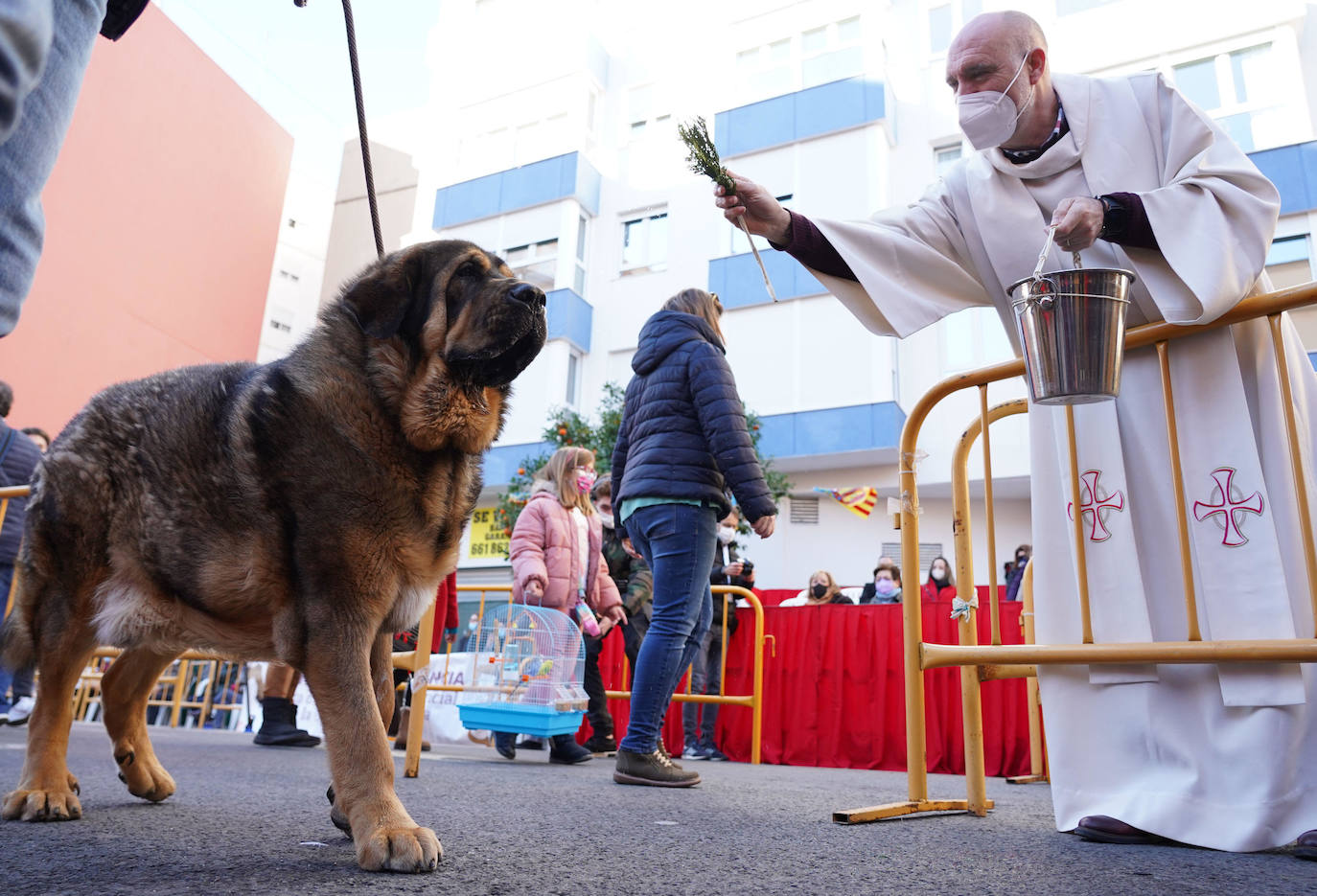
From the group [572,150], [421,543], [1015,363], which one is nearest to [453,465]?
[421,543]

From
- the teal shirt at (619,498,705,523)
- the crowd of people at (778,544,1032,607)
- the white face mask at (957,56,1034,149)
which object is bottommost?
the teal shirt at (619,498,705,523)

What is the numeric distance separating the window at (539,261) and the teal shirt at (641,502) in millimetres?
16766

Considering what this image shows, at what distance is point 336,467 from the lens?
2.03m

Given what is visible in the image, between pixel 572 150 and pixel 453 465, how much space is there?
20.2m

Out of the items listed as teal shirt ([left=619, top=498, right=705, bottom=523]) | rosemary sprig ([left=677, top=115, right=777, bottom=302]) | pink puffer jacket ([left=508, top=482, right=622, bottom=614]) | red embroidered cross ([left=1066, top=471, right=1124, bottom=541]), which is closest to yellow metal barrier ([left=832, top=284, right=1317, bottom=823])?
red embroidered cross ([left=1066, top=471, right=1124, bottom=541])

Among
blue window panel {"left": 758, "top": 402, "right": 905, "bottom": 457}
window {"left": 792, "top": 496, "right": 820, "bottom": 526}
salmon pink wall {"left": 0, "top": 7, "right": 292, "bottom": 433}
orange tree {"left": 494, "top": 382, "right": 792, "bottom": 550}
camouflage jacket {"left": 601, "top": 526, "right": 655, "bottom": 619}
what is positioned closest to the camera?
camouflage jacket {"left": 601, "top": 526, "right": 655, "bottom": 619}

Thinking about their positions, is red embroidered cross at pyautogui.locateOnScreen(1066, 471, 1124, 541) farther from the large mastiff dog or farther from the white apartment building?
the white apartment building

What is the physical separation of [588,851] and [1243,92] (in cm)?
1837

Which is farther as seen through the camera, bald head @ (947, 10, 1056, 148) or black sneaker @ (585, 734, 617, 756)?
black sneaker @ (585, 734, 617, 756)

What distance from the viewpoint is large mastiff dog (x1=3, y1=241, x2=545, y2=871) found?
195 cm

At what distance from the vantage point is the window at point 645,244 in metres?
19.9

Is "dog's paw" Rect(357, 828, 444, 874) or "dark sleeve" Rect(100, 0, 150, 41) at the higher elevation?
"dark sleeve" Rect(100, 0, 150, 41)

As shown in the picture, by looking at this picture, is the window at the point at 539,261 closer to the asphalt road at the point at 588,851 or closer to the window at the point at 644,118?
the window at the point at 644,118

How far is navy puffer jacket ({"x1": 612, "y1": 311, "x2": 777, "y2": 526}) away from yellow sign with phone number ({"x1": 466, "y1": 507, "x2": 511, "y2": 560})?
50.3 feet
